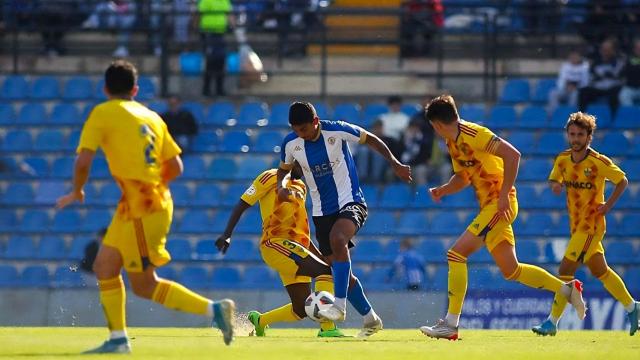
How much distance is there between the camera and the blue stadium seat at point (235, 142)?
74.8ft

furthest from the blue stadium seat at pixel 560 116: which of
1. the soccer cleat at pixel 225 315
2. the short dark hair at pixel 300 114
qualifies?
the soccer cleat at pixel 225 315

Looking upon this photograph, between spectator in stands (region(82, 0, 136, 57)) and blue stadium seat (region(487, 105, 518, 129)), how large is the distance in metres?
5.93

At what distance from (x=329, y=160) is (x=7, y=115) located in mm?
11805

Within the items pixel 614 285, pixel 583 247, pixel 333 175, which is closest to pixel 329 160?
pixel 333 175

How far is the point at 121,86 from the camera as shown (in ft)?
33.0

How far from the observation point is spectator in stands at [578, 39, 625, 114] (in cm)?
2258

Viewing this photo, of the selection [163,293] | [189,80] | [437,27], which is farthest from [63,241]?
[163,293]

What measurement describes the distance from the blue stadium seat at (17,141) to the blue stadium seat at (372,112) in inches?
206

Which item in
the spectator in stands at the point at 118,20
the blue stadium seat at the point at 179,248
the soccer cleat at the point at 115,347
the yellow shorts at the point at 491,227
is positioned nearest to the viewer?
the soccer cleat at the point at 115,347

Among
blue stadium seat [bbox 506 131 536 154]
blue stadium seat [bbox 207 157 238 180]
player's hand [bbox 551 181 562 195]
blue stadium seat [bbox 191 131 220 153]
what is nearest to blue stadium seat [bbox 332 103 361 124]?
blue stadium seat [bbox 207 157 238 180]

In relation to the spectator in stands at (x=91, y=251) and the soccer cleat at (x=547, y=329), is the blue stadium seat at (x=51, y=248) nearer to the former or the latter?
the spectator in stands at (x=91, y=251)

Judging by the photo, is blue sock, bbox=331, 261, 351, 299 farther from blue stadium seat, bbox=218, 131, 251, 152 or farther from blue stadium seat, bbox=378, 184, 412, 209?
blue stadium seat, bbox=218, 131, 251, 152

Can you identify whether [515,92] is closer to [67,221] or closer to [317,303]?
[67,221]

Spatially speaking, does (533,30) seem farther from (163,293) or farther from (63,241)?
(163,293)
